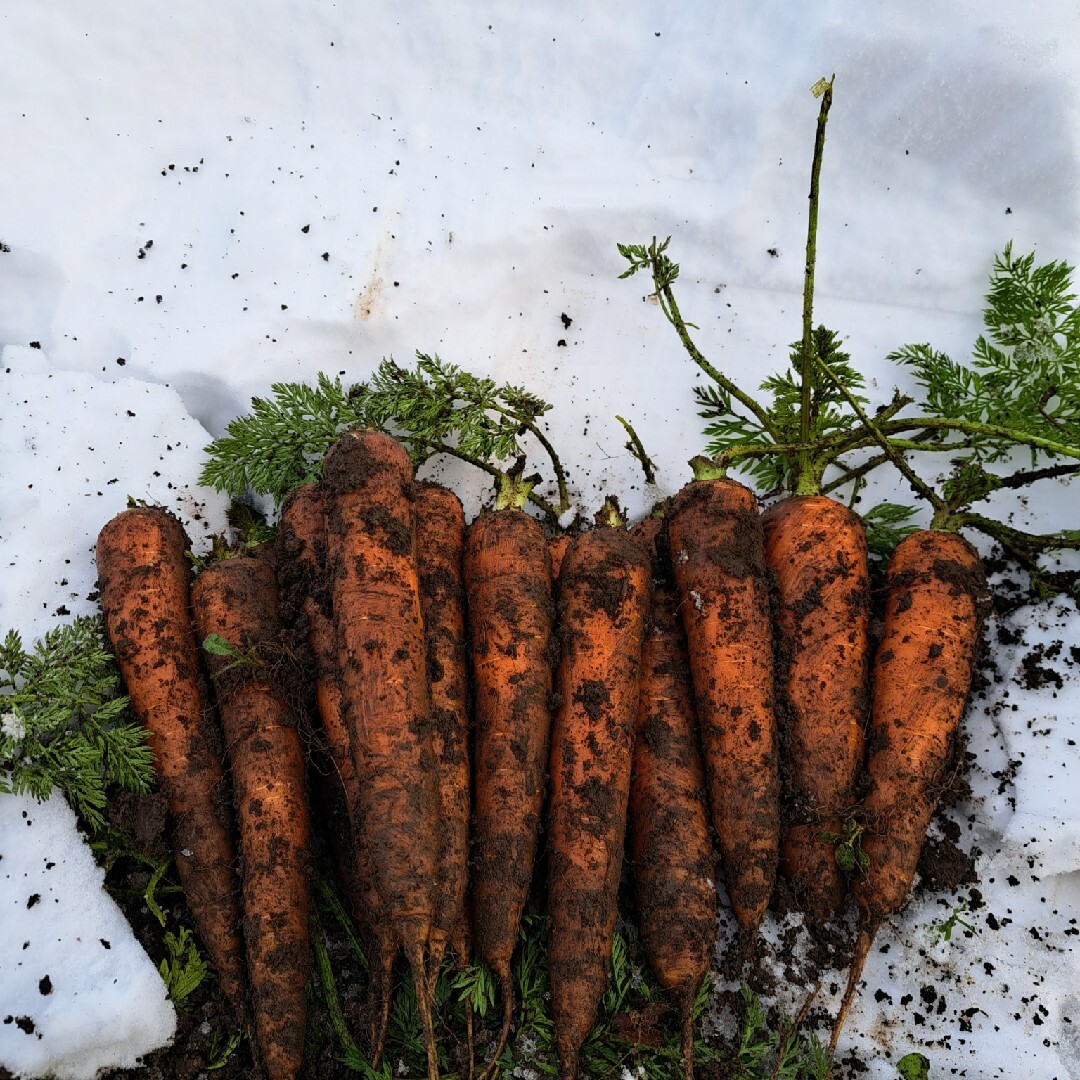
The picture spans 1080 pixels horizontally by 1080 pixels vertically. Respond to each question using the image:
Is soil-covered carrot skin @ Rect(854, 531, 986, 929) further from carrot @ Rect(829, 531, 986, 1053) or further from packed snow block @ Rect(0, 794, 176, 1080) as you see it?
packed snow block @ Rect(0, 794, 176, 1080)

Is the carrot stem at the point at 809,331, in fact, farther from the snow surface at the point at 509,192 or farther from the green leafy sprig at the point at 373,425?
the green leafy sprig at the point at 373,425

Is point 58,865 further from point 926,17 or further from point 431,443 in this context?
point 926,17

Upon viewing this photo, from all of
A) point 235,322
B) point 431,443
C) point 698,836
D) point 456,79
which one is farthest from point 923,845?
point 456,79

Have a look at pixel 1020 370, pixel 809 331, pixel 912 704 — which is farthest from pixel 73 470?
pixel 1020 370

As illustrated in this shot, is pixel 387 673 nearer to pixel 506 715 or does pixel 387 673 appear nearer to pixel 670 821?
pixel 506 715

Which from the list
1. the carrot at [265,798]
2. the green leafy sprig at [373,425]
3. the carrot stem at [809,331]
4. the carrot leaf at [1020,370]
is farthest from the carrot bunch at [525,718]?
the carrot leaf at [1020,370]

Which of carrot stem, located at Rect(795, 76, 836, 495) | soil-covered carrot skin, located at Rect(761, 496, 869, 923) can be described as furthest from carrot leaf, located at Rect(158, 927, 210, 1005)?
carrot stem, located at Rect(795, 76, 836, 495)
